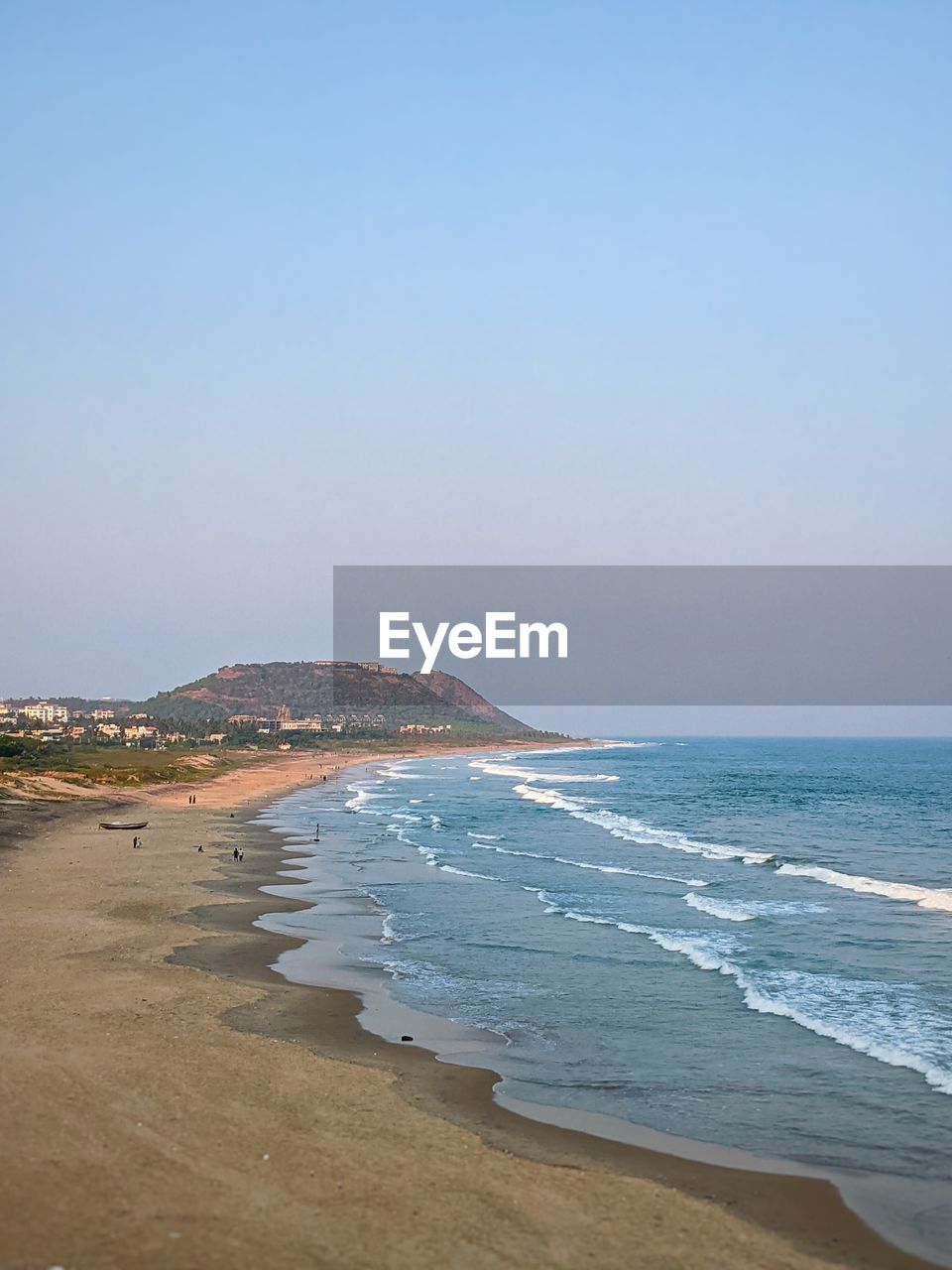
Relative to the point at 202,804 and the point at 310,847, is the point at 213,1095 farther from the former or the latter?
the point at 202,804

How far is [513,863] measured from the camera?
42.2 m

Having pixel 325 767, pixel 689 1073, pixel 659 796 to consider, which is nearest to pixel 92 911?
pixel 689 1073

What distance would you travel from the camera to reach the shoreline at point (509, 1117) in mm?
11125

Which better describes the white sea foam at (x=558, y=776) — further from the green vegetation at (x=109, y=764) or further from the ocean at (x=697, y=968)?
the ocean at (x=697, y=968)

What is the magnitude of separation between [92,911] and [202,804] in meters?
43.6

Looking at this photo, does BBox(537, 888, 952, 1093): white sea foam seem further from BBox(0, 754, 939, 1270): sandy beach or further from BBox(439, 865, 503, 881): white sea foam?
BBox(439, 865, 503, 881): white sea foam

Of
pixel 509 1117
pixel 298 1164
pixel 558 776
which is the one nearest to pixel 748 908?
pixel 509 1117

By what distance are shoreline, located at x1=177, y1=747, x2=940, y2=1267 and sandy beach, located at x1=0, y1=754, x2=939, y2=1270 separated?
0.05 meters

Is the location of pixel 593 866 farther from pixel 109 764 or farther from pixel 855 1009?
pixel 109 764

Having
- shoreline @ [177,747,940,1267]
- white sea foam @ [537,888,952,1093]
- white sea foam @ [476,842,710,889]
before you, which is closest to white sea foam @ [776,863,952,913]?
white sea foam @ [476,842,710,889]

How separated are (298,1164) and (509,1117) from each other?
3.38 m

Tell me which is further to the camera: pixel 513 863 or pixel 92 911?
pixel 513 863

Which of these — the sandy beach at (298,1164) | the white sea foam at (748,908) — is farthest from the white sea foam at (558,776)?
the sandy beach at (298,1164)

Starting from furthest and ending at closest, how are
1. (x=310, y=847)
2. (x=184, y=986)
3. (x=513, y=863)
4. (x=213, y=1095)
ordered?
(x=310, y=847) < (x=513, y=863) < (x=184, y=986) < (x=213, y=1095)
